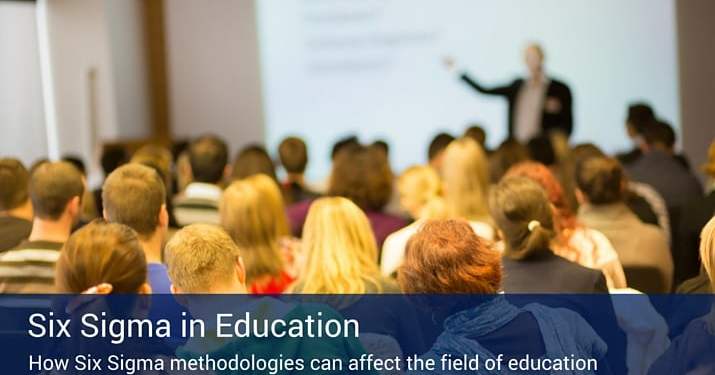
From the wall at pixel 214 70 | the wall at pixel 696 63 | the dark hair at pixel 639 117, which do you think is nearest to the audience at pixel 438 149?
the dark hair at pixel 639 117

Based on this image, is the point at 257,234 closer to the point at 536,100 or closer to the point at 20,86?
the point at 536,100

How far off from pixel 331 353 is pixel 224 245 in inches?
20.5

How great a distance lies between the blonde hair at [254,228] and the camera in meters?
4.76

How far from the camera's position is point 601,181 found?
5.12 meters

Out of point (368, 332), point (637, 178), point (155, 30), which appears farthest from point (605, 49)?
point (368, 332)

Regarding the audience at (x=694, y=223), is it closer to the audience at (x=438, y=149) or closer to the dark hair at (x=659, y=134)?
the dark hair at (x=659, y=134)

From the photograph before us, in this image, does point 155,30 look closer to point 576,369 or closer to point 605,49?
point 605,49

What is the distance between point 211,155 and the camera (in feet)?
20.8

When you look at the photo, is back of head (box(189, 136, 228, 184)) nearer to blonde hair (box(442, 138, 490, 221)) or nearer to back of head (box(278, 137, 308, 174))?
back of head (box(278, 137, 308, 174))

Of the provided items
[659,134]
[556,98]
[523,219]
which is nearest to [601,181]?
[523,219]

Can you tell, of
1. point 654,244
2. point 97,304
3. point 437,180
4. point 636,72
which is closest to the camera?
point 97,304

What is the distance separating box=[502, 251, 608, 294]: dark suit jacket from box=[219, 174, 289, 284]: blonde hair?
104 centimetres

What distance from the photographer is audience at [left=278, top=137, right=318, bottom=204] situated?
704 centimetres

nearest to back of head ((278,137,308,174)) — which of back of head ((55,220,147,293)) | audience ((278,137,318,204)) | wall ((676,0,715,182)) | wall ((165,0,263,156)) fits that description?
audience ((278,137,318,204))
